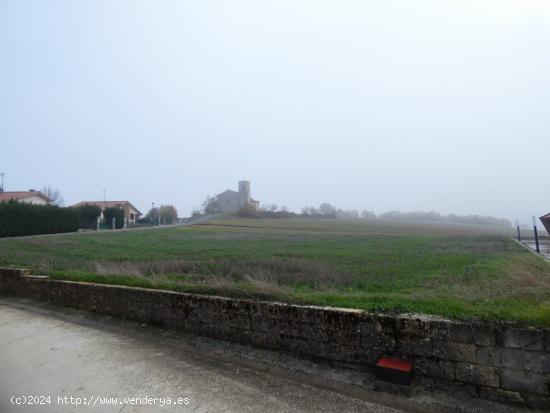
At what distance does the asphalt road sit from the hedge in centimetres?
3697

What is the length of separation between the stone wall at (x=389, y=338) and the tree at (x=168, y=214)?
237ft

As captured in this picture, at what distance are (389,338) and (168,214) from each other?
80.7m

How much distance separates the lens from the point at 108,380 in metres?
4.26

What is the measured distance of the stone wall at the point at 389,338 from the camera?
3562 mm

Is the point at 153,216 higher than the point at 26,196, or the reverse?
the point at 26,196

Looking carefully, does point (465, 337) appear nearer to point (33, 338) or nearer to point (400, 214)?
point (33, 338)

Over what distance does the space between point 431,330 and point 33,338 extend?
6.11 meters

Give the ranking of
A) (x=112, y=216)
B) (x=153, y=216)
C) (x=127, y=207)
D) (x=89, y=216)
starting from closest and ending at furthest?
(x=89, y=216)
(x=112, y=216)
(x=153, y=216)
(x=127, y=207)

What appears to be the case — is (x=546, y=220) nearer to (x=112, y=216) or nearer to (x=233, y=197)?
(x=112, y=216)

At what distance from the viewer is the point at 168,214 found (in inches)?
3184

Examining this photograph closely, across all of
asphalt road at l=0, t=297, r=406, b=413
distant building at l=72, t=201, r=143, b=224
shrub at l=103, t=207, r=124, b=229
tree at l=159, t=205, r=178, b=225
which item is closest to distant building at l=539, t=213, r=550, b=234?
asphalt road at l=0, t=297, r=406, b=413

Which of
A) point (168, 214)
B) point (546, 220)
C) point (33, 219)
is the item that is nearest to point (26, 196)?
point (33, 219)

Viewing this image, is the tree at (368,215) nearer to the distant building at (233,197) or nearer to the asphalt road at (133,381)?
the distant building at (233,197)

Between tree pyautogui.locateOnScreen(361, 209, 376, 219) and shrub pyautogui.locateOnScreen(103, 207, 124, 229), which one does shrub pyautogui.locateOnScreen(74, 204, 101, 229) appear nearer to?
shrub pyautogui.locateOnScreen(103, 207, 124, 229)
